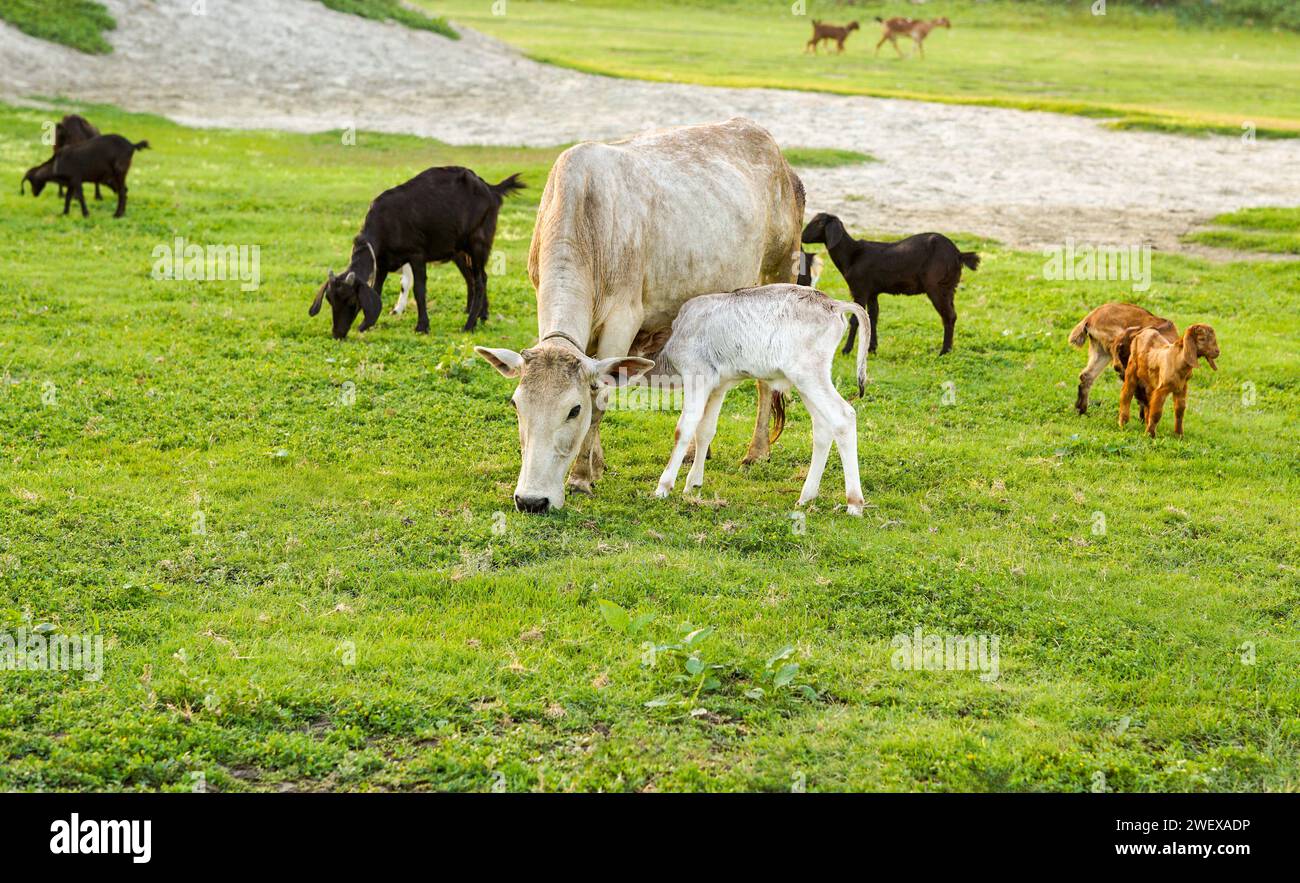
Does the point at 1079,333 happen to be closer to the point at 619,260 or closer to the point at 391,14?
the point at 619,260

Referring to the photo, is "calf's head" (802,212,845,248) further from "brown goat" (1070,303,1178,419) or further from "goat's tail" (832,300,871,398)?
"goat's tail" (832,300,871,398)

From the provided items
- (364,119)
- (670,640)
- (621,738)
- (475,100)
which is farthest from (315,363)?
(475,100)

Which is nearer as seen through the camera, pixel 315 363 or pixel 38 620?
pixel 38 620

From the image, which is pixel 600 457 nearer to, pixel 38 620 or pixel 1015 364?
pixel 38 620

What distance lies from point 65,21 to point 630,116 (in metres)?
17.2

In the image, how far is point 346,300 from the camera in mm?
14414

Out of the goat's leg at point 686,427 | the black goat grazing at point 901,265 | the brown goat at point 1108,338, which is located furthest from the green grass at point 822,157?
the goat's leg at point 686,427

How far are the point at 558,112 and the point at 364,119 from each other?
4.94 meters

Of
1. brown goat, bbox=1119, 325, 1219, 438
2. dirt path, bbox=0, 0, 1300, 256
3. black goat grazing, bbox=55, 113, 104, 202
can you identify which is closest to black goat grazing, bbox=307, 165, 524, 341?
brown goat, bbox=1119, 325, 1219, 438

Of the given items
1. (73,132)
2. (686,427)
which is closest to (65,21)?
(73,132)

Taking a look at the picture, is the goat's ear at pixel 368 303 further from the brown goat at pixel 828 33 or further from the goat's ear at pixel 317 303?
the brown goat at pixel 828 33

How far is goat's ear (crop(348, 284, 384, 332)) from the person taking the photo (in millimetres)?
14406

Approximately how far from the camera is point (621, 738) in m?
6.46

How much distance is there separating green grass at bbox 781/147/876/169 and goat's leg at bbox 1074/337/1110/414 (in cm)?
1494
